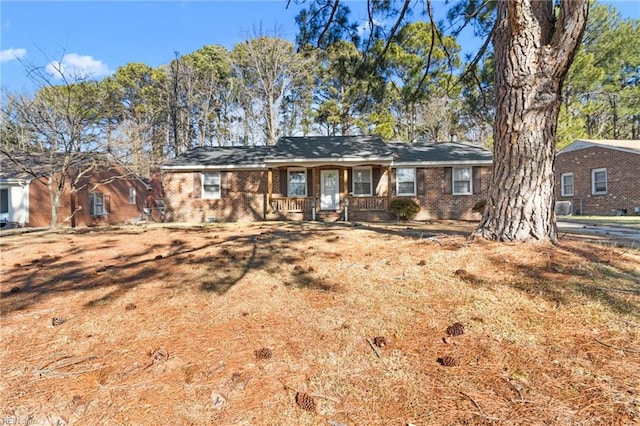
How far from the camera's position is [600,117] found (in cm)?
2934

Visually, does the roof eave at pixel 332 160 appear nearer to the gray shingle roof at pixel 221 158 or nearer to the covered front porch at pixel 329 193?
the covered front porch at pixel 329 193

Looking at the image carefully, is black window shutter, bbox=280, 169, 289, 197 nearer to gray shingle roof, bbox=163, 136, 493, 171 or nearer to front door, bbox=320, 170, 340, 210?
gray shingle roof, bbox=163, 136, 493, 171

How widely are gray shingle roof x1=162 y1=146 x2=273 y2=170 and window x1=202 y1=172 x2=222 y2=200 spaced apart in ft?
1.64

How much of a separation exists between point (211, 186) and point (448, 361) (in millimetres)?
14541

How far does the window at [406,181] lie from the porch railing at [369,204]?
132 centimetres

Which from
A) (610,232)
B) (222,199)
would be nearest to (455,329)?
(610,232)

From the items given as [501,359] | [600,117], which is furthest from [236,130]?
[600,117]

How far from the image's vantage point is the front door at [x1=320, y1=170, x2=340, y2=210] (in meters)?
14.7

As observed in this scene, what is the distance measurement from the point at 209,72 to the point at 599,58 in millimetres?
30997

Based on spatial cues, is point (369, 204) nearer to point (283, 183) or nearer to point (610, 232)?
point (283, 183)

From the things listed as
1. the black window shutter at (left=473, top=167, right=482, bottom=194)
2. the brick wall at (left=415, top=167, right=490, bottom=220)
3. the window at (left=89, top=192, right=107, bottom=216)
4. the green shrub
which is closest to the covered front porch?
the green shrub

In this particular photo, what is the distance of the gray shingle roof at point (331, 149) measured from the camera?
13.5 m

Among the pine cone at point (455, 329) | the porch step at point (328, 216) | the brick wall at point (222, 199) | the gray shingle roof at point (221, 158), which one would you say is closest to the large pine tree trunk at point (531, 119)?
the pine cone at point (455, 329)

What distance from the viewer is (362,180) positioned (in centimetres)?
1473
